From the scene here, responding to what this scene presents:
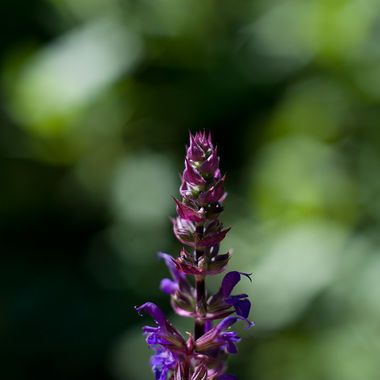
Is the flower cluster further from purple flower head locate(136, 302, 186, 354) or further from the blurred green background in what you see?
the blurred green background

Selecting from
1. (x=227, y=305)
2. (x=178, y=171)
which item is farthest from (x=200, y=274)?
(x=178, y=171)

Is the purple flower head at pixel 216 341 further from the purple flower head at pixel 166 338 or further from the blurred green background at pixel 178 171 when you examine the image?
the blurred green background at pixel 178 171

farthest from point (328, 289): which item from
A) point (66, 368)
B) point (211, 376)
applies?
point (211, 376)

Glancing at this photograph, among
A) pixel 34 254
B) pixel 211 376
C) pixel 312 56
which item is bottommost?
pixel 211 376

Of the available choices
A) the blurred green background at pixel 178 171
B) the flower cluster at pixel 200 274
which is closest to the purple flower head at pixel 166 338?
the flower cluster at pixel 200 274

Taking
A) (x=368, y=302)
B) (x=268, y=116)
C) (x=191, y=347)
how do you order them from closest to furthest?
(x=191, y=347)
(x=368, y=302)
(x=268, y=116)

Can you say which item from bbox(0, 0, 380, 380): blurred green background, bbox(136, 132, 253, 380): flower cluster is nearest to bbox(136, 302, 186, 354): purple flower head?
bbox(136, 132, 253, 380): flower cluster

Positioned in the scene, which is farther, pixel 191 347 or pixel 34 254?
pixel 34 254

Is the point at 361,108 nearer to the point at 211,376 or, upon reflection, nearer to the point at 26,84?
the point at 26,84
